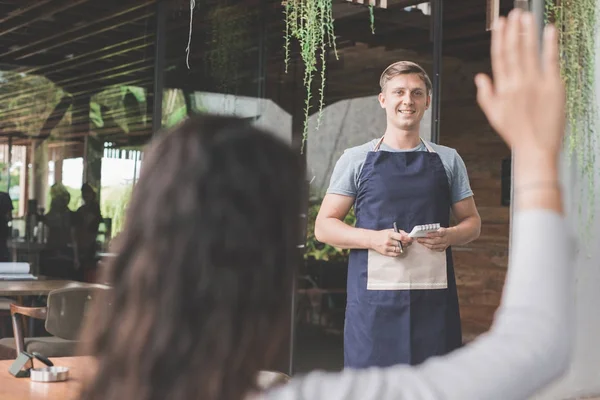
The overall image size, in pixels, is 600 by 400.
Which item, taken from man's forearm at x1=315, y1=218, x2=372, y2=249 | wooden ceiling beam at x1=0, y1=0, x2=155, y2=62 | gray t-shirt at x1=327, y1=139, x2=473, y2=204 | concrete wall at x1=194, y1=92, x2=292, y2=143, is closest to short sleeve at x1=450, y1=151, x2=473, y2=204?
gray t-shirt at x1=327, y1=139, x2=473, y2=204

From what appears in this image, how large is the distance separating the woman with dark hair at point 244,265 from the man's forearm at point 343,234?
7.51ft

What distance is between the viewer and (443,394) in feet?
2.62

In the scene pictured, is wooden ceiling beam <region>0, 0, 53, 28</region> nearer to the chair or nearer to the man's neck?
the chair

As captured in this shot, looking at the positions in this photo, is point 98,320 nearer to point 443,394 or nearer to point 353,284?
point 443,394

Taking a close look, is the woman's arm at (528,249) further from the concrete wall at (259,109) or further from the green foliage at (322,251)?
the green foliage at (322,251)

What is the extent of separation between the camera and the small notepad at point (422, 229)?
3059 mm

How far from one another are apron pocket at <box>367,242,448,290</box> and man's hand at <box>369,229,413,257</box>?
0.16ft

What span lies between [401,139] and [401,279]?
0.53 meters

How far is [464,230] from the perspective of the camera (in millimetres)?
3215

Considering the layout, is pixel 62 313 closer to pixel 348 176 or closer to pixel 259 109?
pixel 259 109

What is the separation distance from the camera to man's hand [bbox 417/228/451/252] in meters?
3.10

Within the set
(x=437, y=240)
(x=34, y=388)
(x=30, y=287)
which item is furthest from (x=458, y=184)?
(x=30, y=287)

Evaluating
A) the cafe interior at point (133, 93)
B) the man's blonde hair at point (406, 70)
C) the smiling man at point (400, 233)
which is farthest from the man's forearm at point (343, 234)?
the cafe interior at point (133, 93)

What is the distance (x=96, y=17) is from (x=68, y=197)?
1377mm
